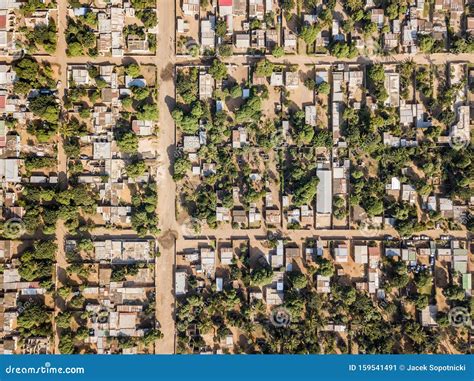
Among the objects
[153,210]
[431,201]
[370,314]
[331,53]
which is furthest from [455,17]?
[153,210]

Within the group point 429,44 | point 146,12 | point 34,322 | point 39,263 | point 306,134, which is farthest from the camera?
point 146,12

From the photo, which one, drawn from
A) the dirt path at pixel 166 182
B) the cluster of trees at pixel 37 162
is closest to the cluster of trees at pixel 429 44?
the dirt path at pixel 166 182

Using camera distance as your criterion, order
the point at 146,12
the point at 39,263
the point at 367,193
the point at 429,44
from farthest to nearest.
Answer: the point at 146,12 < the point at 367,193 < the point at 429,44 < the point at 39,263

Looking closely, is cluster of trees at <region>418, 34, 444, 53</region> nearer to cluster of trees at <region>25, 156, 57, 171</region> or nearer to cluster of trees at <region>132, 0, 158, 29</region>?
cluster of trees at <region>132, 0, 158, 29</region>

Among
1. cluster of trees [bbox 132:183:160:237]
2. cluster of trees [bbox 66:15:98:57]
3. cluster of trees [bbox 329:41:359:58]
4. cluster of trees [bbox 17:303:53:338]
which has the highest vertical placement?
cluster of trees [bbox 66:15:98:57]

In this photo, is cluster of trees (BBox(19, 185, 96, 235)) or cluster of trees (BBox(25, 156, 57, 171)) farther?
cluster of trees (BBox(25, 156, 57, 171))

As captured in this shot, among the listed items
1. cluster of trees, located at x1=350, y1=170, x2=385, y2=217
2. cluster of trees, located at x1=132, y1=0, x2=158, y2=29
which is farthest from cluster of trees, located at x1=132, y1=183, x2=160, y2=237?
cluster of trees, located at x1=350, y1=170, x2=385, y2=217

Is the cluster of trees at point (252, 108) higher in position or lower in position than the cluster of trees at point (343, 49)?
lower

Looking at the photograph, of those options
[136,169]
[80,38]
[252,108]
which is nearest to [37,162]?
[136,169]

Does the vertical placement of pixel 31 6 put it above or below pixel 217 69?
above

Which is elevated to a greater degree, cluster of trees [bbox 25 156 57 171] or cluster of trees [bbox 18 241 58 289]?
cluster of trees [bbox 25 156 57 171]

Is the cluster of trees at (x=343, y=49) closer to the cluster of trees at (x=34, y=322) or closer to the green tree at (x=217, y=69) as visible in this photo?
the green tree at (x=217, y=69)

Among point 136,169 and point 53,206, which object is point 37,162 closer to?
point 53,206
